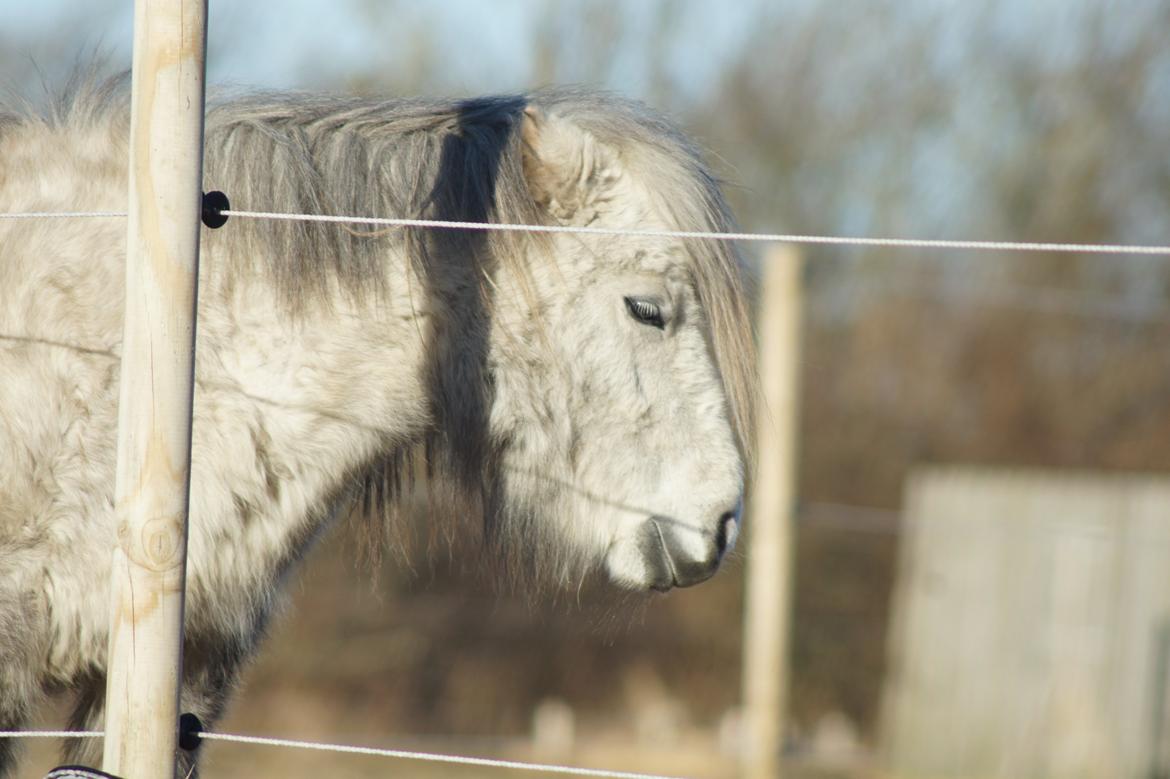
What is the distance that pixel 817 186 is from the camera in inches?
423

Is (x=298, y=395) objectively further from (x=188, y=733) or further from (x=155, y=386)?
(x=188, y=733)

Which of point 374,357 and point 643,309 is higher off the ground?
point 643,309

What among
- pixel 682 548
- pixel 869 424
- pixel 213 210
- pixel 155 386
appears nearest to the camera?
pixel 155 386

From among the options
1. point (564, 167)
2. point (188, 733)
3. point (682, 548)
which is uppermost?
point (564, 167)

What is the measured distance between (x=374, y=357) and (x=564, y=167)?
494mm

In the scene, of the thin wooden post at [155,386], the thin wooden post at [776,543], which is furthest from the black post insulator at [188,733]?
the thin wooden post at [776,543]

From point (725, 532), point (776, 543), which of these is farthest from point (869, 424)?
point (725, 532)

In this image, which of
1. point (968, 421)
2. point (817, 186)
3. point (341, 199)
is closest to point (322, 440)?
point (341, 199)

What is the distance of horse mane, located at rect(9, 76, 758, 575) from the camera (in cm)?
205

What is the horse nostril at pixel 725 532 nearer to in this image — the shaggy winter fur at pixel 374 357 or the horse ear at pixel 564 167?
the shaggy winter fur at pixel 374 357

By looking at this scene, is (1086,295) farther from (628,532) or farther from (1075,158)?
(628,532)

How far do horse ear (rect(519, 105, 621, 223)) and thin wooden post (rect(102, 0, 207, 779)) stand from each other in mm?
743

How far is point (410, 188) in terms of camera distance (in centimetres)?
212

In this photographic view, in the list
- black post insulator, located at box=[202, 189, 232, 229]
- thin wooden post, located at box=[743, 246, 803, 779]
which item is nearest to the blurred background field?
thin wooden post, located at box=[743, 246, 803, 779]
